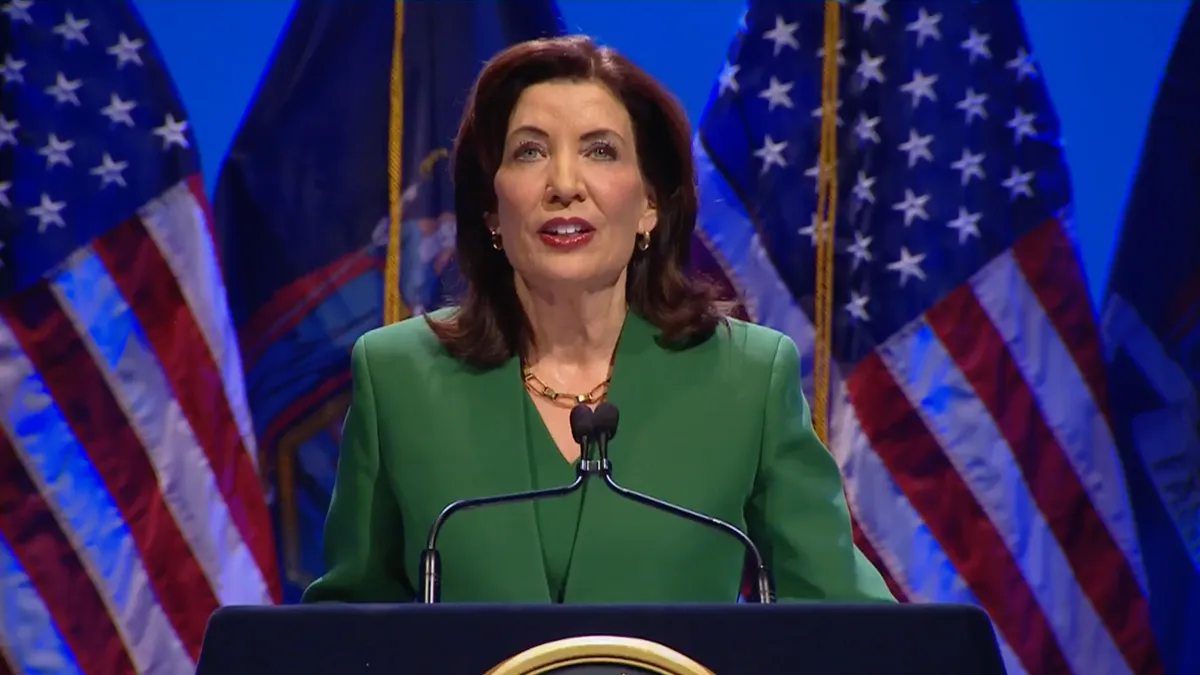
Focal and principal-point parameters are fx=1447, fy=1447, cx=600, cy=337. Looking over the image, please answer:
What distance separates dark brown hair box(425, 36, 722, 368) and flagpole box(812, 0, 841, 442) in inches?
37.1

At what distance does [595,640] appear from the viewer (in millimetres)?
1203

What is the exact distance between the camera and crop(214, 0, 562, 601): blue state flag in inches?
122

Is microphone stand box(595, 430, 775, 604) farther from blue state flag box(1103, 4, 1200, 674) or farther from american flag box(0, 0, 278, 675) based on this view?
blue state flag box(1103, 4, 1200, 674)

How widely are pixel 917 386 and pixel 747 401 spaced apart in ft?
3.88

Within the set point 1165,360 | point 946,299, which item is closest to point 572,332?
point 946,299

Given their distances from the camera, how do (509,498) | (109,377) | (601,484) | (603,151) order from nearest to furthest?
(509,498) < (601,484) < (603,151) < (109,377)

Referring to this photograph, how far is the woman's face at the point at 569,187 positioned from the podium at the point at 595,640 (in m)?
0.86

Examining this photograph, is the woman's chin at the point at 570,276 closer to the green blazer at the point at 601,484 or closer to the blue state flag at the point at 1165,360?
the green blazer at the point at 601,484

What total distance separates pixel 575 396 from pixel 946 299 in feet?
4.44

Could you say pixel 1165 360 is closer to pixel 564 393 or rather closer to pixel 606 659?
pixel 564 393

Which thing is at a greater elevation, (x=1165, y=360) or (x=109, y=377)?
(x=109, y=377)

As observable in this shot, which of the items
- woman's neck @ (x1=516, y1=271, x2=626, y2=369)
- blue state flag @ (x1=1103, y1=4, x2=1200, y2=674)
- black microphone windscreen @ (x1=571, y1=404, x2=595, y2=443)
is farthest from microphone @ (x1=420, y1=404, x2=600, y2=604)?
blue state flag @ (x1=1103, y1=4, x2=1200, y2=674)

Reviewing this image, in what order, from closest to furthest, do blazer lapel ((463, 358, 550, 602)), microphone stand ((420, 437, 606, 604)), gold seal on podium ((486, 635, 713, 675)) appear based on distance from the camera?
gold seal on podium ((486, 635, 713, 675)) → microphone stand ((420, 437, 606, 604)) → blazer lapel ((463, 358, 550, 602))

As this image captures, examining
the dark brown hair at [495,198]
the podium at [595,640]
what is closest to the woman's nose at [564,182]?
the dark brown hair at [495,198]
